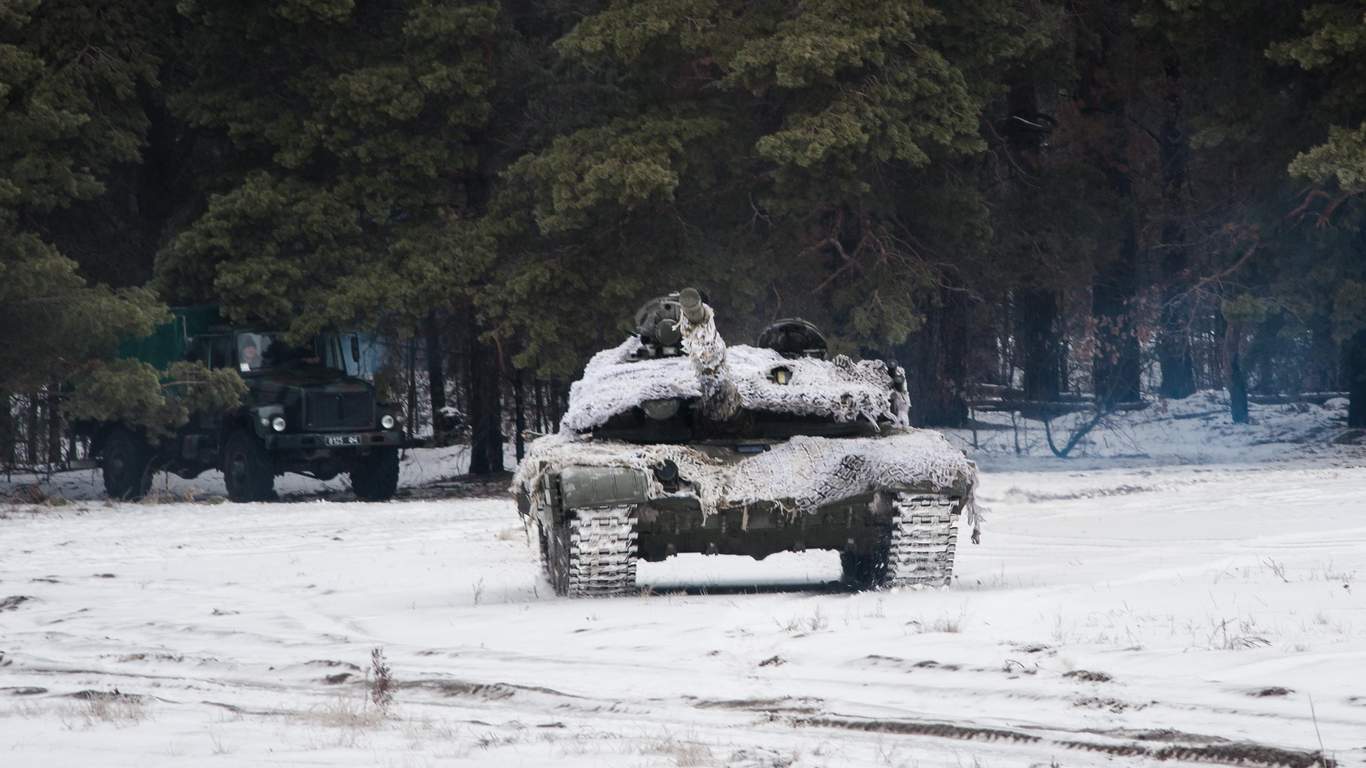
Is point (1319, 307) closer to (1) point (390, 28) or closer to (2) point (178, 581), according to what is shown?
(1) point (390, 28)

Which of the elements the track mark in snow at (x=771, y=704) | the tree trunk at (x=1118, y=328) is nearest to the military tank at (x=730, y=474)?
the track mark in snow at (x=771, y=704)

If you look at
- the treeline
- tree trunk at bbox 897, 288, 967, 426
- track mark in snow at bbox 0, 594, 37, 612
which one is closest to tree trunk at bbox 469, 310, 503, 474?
the treeline

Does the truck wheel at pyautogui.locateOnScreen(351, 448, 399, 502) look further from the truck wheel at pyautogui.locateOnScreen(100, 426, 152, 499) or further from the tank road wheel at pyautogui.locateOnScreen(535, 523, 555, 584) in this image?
the tank road wheel at pyautogui.locateOnScreen(535, 523, 555, 584)

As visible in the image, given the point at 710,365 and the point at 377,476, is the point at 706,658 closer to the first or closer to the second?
the point at 710,365

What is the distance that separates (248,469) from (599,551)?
14224 mm

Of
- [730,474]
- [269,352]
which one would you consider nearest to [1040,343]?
[269,352]

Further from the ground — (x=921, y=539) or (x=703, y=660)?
(x=921, y=539)

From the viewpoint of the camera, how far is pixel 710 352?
11508 millimetres

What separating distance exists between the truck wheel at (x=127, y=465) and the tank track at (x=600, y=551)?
1561 cm

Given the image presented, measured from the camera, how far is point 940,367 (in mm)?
31078

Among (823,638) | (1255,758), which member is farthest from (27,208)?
(1255,758)

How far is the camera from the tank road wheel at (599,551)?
11031 millimetres

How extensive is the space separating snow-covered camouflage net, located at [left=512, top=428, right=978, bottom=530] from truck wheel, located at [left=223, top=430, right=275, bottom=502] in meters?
13.6

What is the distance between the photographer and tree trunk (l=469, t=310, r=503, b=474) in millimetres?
28188
